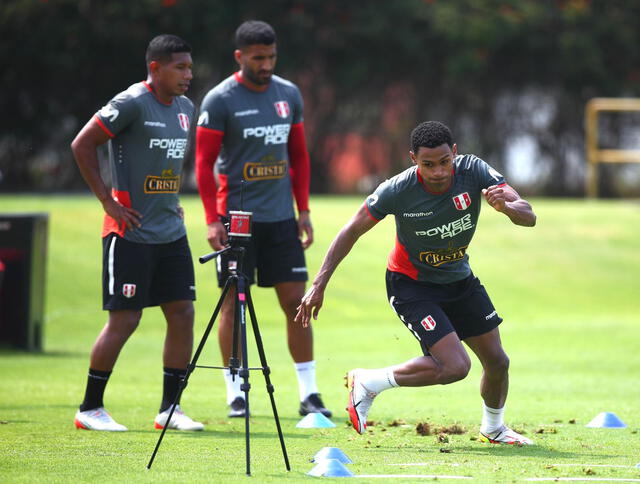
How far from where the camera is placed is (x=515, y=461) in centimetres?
680

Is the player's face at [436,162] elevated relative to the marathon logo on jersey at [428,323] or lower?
elevated

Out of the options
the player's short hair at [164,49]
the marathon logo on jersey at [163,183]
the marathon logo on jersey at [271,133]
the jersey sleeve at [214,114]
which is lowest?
the marathon logo on jersey at [163,183]

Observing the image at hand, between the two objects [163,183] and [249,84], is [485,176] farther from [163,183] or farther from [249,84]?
[249,84]

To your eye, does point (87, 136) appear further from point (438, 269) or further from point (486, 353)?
point (486, 353)

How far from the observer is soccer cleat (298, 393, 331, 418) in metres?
9.02

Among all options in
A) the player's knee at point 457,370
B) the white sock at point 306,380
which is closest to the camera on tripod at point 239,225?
the player's knee at point 457,370

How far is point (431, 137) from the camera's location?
715 cm

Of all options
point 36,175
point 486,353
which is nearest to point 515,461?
point 486,353

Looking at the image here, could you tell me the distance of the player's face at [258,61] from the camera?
29.9ft

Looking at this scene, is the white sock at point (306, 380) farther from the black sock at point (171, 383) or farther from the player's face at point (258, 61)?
the player's face at point (258, 61)

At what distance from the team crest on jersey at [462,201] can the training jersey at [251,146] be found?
2.20 m

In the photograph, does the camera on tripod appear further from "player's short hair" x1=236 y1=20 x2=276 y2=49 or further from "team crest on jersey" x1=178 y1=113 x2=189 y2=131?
"player's short hair" x1=236 y1=20 x2=276 y2=49

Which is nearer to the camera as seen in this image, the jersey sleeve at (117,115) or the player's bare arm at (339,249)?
the player's bare arm at (339,249)

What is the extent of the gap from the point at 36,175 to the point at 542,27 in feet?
41.3
